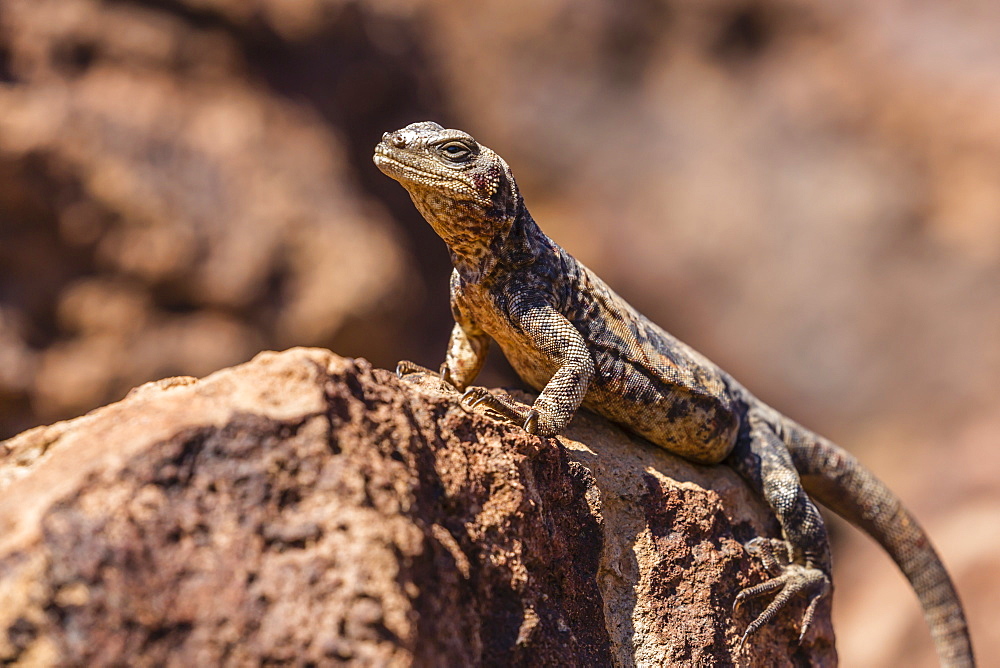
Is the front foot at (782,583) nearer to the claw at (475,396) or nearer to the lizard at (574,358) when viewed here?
the lizard at (574,358)

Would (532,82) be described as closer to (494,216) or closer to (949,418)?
(949,418)

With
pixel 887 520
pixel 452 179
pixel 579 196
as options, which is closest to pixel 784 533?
pixel 887 520

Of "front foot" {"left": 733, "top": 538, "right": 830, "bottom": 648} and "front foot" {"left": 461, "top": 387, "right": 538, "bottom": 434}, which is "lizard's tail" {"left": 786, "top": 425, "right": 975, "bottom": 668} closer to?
"front foot" {"left": 733, "top": 538, "right": 830, "bottom": 648}

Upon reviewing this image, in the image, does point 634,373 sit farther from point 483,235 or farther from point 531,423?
point 483,235

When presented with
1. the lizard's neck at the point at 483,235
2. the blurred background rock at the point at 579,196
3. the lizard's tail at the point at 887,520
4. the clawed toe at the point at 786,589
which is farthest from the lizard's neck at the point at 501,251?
the blurred background rock at the point at 579,196

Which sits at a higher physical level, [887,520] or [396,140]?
[396,140]

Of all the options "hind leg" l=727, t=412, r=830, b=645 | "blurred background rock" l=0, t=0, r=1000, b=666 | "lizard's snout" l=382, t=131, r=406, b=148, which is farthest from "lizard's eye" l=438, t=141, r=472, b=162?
"blurred background rock" l=0, t=0, r=1000, b=666

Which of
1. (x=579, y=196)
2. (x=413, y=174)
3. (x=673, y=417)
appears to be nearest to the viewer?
(x=413, y=174)
